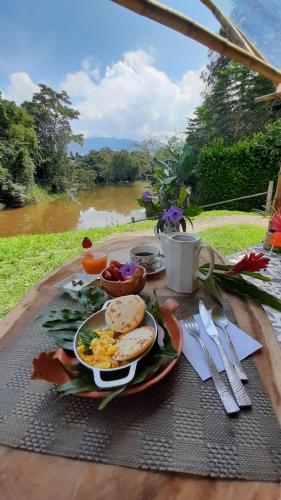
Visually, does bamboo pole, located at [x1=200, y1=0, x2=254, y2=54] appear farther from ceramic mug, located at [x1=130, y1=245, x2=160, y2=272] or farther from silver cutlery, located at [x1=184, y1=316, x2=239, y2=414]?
silver cutlery, located at [x1=184, y1=316, x2=239, y2=414]

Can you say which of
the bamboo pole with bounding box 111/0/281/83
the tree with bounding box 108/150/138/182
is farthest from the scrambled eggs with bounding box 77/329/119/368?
the tree with bounding box 108/150/138/182

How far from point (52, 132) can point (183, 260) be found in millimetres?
16809

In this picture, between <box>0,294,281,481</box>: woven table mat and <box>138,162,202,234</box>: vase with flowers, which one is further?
<box>138,162,202,234</box>: vase with flowers

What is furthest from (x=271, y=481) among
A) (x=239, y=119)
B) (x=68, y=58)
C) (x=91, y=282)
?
(x=68, y=58)

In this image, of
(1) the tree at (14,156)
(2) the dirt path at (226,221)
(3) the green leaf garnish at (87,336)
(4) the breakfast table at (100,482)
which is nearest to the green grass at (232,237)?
(2) the dirt path at (226,221)

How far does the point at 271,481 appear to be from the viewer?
342mm

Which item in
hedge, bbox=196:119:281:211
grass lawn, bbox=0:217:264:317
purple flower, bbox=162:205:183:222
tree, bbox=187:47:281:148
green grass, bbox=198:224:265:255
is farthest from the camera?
tree, bbox=187:47:281:148

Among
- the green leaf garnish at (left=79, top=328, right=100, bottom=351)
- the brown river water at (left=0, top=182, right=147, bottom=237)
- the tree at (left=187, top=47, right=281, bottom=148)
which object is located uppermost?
the tree at (left=187, top=47, right=281, bottom=148)

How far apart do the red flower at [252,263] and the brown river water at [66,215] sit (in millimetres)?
5828

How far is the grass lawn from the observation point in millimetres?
2247

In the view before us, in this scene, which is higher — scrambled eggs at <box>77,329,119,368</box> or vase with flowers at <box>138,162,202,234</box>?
vase with flowers at <box>138,162,202,234</box>

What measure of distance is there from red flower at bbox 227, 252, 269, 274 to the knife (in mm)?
213

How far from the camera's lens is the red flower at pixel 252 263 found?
0.76 metres

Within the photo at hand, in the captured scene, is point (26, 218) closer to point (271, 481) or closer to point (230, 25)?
point (230, 25)
